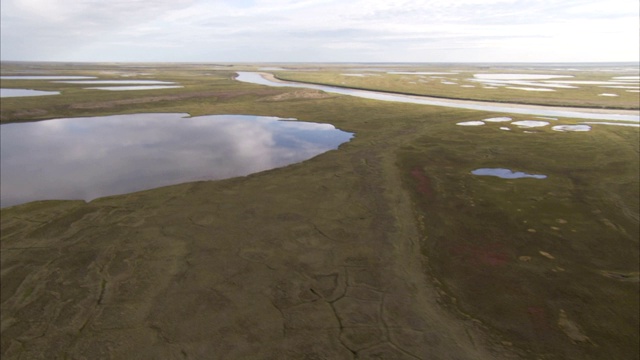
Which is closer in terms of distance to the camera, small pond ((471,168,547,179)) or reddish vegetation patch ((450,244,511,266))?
reddish vegetation patch ((450,244,511,266))

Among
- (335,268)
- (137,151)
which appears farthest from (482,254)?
(137,151)

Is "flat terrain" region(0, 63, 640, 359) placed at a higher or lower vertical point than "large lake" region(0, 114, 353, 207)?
lower

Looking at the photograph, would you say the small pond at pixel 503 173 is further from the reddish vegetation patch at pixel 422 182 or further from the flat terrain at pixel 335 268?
the reddish vegetation patch at pixel 422 182

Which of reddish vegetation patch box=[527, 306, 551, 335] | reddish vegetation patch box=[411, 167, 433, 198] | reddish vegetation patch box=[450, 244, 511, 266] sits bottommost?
reddish vegetation patch box=[527, 306, 551, 335]

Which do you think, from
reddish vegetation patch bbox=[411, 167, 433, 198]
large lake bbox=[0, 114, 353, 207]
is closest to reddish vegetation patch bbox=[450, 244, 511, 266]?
reddish vegetation patch bbox=[411, 167, 433, 198]

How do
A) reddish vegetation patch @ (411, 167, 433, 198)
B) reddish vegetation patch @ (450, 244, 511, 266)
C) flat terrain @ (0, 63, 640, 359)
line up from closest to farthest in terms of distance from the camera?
flat terrain @ (0, 63, 640, 359) → reddish vegetation patch @ (450, 244, 511, 266) → reddish vegetation patch @ (411, 167, 433, 198)

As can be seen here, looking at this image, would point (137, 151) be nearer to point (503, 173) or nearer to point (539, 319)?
point (503, 173)

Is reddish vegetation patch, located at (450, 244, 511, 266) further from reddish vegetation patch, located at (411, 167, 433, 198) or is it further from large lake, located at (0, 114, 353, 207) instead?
large lake, located at (0, 114, 353, 207)
